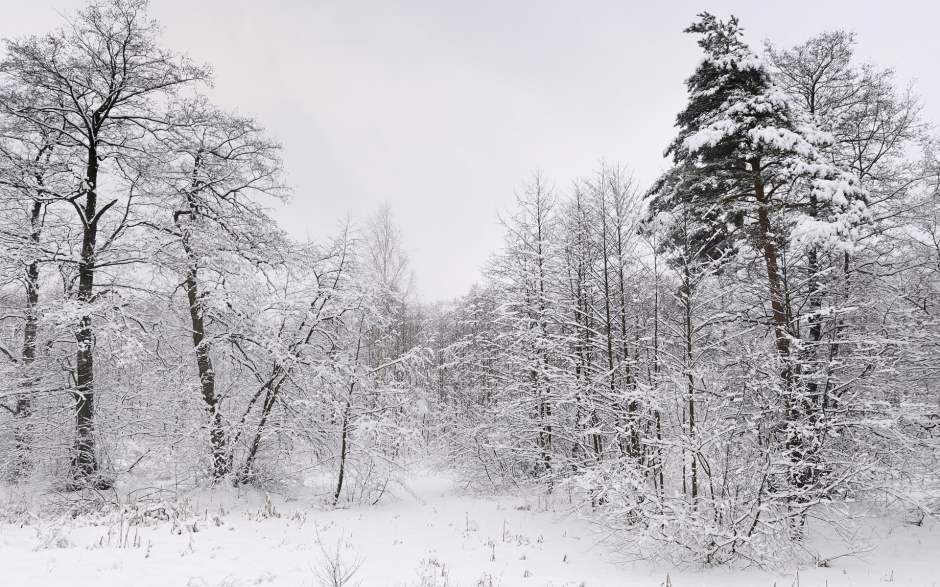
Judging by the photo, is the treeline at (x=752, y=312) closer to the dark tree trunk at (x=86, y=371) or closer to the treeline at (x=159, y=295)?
the treeline at (x=159, y=295)

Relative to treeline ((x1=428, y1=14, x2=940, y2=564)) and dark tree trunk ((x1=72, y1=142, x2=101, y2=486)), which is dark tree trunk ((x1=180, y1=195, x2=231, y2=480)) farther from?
treeline ((x1=428, y1=14, x2=940, y2=564))

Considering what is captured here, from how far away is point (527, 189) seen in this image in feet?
47.8

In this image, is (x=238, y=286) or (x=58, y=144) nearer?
(x=58, y=144)

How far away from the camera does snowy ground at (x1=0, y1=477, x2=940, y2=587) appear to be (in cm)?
552

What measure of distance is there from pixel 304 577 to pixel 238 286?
7.41m

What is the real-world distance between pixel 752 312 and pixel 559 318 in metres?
4.70

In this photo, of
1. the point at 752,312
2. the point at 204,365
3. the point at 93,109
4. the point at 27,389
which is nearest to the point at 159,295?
the point at 204,365

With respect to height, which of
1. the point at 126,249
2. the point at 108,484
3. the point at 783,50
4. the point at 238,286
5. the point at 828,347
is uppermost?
the point at 783,50

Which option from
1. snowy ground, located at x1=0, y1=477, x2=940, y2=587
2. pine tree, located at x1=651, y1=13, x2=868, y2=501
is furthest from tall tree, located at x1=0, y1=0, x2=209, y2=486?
pine tree, located at x1=651, y1=13, x2=868, y2=501

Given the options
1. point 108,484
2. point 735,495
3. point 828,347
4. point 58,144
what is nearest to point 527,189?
point 828,347

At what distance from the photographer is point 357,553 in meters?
6.64

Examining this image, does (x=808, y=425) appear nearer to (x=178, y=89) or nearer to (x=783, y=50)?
(x=783, y=50)

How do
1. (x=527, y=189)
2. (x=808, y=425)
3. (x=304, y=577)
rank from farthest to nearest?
1. (x=527, y=189)
2. (x=808, y=425)
3. (x=304, y=577)

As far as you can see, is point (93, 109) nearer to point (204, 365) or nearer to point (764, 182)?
point (204, 365)
